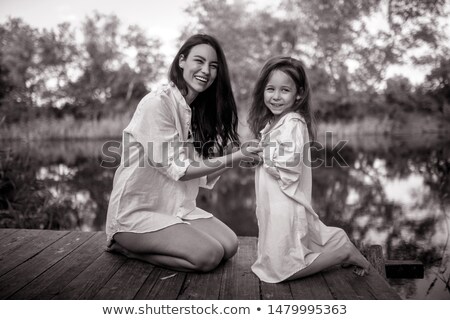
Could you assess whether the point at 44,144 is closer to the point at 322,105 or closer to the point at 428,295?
the point at 322,105

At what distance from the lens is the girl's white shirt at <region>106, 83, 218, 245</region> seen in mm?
2221

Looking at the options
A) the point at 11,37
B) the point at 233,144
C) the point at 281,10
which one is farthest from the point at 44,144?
the point at 233,144

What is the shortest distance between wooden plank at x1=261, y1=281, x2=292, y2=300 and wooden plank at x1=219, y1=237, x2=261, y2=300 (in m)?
0.03

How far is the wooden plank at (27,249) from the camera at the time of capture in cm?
226

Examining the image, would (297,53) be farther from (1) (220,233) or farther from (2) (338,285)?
(2) (338,285)

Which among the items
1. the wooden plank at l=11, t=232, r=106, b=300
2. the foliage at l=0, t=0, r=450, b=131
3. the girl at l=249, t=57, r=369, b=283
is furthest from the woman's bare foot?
the foliage at l=0, t=0, r=450, b=131

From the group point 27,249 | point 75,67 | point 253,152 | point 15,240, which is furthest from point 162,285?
point 75,67

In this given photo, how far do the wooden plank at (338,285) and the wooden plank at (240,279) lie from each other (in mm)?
325

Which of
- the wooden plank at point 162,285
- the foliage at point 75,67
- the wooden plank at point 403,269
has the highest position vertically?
the foliage at point 75,67

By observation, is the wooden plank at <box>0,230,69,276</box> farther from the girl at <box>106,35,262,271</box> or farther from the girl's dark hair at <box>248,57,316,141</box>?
the girl's dark hair at <box>248,57,316,141</box>

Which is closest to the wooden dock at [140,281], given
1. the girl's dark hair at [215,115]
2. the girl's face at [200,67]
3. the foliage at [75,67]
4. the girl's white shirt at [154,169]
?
the girl's white shirt at [154,169]

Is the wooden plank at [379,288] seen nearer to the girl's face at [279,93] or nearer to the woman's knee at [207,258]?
the woman's knee at [207,258]

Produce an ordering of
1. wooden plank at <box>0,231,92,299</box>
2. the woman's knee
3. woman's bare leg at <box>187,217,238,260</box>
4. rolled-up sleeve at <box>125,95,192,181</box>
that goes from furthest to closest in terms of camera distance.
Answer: woman's bare leg at <box>187,217,238,260</box>, rolled-up sleeve at <box>125,95,192,181</box>, the woman's knee, wooden plank at <box>0,231,92,299</box>

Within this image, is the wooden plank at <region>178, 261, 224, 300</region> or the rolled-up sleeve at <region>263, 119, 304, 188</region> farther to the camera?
the rolled-up sleeve at <region>263, 119, 304, 188</region>
